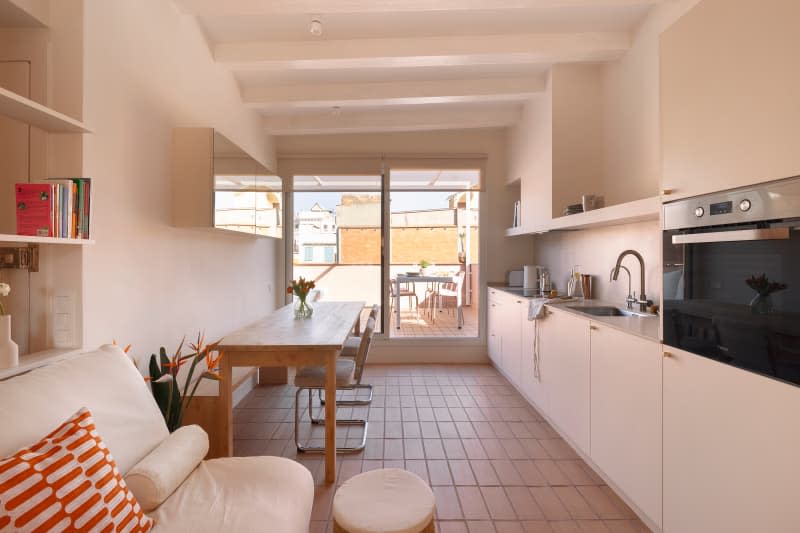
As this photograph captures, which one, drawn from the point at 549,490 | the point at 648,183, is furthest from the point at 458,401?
the point at 648,183

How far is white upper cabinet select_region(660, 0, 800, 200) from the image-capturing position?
49.4 inches

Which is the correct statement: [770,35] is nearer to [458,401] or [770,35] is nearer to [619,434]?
[619,434]

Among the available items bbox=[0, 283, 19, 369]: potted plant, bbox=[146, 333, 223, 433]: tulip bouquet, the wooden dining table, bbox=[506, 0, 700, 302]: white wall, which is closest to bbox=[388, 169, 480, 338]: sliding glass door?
bbox=[506, 0, 700, 302]: white wall

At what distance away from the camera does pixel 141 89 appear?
231 cm

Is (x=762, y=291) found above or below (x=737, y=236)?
below

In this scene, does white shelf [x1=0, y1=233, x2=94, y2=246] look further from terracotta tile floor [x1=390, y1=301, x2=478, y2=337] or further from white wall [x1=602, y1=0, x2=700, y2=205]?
terracotta tile floor [x1=390, y1=301, x2=478, y2=337]

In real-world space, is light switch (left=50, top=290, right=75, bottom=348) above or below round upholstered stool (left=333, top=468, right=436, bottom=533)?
above

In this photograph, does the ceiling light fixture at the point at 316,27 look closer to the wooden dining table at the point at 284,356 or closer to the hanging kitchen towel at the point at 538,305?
the wooden dining table at the point at 284,356

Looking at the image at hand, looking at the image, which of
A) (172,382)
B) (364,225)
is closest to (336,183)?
(364,225)

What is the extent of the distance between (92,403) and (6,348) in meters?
0.47

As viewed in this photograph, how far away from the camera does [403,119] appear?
4.54m

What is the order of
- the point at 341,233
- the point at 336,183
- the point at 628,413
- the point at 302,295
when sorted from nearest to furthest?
the point at 628,413, the point at 302,295, the point at 336,183, the point at 341,233

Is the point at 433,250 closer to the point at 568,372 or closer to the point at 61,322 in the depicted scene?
the point at 568,372

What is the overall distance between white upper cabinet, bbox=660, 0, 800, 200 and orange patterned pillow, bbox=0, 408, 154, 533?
7.08 ft
